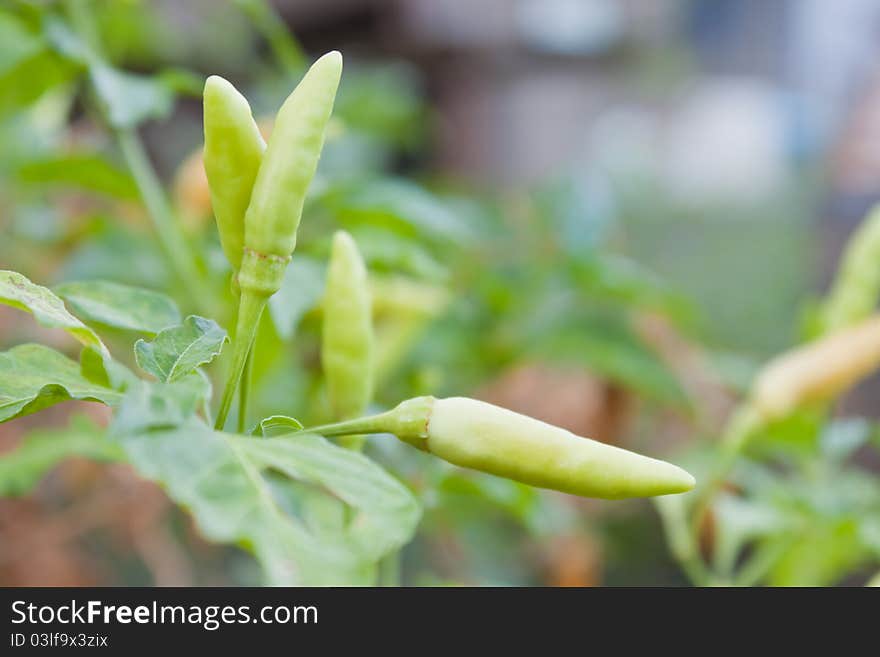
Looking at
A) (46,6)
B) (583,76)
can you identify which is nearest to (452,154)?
(583,76)

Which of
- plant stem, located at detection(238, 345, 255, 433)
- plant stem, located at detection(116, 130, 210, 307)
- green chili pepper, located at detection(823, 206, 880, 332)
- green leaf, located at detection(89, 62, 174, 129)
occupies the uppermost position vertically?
green leaf, located at detection(89, 62, 174, 129)

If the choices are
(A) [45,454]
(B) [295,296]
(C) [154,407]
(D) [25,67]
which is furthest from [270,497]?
(D) [25,67]

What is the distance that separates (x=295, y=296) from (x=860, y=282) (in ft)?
1.26

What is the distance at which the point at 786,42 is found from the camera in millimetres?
3305

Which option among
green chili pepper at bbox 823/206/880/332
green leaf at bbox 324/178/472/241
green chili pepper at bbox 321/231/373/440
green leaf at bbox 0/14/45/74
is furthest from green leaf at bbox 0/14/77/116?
green chili pepper at bbox 823/206/880/332

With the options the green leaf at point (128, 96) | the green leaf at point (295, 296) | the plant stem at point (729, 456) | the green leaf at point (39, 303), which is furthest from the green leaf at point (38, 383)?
the plant stem at point (729, 456)

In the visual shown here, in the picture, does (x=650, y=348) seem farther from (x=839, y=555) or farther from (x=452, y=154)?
(x=452, y=154)

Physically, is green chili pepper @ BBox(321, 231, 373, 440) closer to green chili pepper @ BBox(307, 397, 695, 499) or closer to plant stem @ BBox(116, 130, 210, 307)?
green chili pepper @ BBox(307, 397, 695, 499)

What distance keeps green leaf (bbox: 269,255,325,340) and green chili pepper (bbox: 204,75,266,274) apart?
8cm

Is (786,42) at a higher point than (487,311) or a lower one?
higher

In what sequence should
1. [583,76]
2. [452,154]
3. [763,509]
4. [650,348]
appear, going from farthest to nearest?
[583,76]
[452,154]
[650,348]
[763,509]

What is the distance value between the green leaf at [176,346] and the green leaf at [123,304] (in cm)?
4

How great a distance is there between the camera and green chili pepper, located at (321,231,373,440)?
37 centimetres
